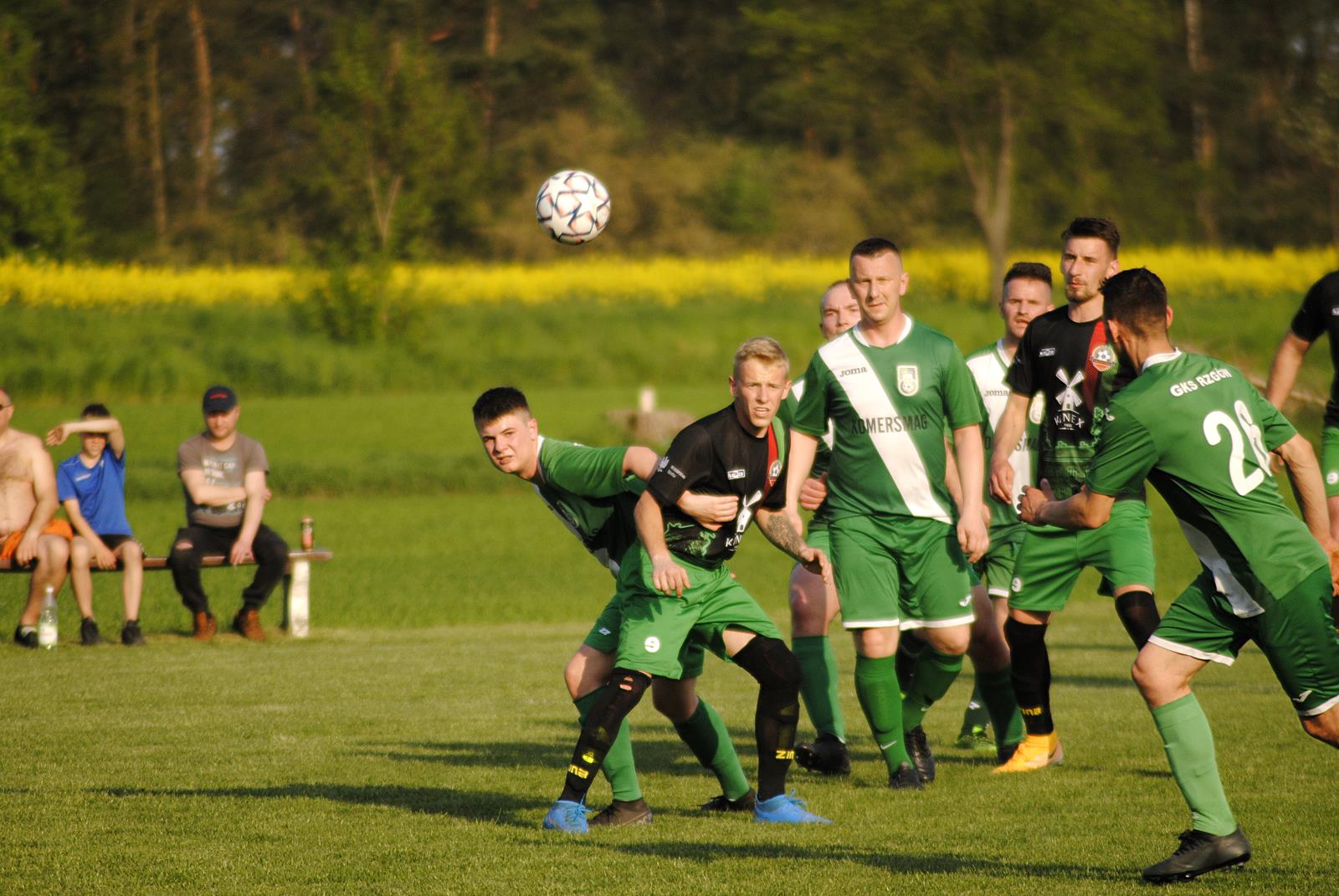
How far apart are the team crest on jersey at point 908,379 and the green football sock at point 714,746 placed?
1.74 metres

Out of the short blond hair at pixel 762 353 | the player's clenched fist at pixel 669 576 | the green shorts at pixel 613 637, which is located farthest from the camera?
the green shorts at pixel 613 637

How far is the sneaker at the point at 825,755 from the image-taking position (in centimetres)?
714

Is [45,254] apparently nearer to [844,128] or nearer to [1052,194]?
[844,128]

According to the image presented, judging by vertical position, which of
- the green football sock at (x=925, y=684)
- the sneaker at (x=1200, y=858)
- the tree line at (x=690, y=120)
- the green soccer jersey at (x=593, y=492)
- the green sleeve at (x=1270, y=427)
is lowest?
the sneaker at (x=1200, y=858)

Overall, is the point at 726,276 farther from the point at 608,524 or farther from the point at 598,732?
the point at 598,732

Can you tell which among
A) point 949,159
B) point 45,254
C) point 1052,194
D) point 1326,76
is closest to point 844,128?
point 949,159

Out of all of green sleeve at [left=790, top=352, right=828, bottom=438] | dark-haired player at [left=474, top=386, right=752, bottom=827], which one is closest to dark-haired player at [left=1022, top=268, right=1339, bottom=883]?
dark-haired player at [left=474, top=386, right=752, bottom=827]

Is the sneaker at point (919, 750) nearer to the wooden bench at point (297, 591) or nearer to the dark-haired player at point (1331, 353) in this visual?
the dark-haired player at point (1331, 353)

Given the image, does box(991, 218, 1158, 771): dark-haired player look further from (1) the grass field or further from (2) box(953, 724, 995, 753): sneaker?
(2) box(953, 724, 995, 753): sneaker

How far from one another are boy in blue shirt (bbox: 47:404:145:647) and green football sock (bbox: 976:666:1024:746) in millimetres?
7012

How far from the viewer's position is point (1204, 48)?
51500mm

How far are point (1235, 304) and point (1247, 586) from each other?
37343 mm

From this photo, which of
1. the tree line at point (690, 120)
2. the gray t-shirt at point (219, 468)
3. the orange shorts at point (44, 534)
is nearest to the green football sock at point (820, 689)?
the gray t-shirt at point (219, 468)

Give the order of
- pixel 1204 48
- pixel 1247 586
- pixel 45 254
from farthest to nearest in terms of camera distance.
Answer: pixel 1204 48, pixel 45 254, pixel 1247 586
